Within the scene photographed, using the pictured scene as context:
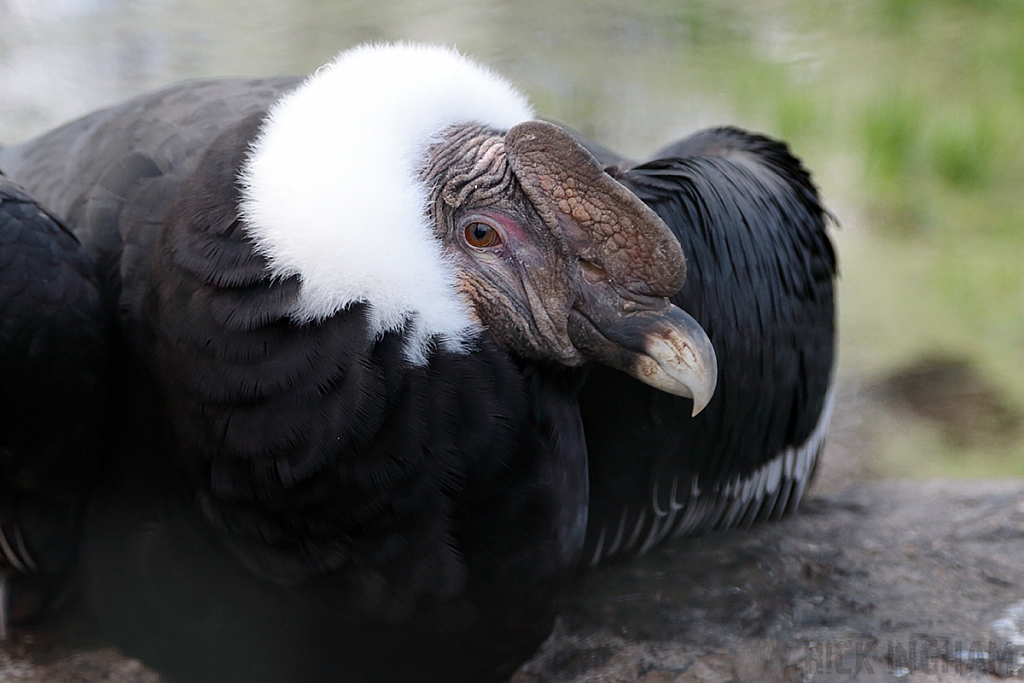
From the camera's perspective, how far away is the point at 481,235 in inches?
95.8

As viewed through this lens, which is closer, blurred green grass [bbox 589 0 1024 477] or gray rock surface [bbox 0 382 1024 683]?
gray rock surface [bbox 0 382 1024 683]

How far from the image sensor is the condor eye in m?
2.43

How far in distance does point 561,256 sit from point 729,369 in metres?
0.97

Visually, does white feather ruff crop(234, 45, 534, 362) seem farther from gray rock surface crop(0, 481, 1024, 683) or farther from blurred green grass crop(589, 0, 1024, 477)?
blurred green grass crop(589, 0, 1024, 477)

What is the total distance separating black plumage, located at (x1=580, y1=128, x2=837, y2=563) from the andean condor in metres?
0.40

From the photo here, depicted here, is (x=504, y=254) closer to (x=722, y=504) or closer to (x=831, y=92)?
(x=722, y=504)

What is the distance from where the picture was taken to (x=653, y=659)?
3.06 meters

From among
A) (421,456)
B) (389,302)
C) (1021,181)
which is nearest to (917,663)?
(421,456)

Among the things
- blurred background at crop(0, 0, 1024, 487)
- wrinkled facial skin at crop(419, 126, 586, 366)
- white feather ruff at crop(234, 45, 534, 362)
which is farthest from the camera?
blurred background at crop(0, 0, 1024, 487)

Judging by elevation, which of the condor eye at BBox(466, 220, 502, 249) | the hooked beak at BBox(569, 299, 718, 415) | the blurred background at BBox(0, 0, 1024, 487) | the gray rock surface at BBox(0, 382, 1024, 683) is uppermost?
the blurred background at BBox(0, 0, 1024, 487)

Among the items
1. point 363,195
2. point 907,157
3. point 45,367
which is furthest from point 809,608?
point 907,157

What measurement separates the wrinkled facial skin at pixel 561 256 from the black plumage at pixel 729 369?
325 mm

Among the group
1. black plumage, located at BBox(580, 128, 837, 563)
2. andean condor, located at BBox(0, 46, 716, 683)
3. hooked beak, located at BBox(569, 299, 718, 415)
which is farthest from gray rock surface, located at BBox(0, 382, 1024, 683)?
hooked beak, located at BBox(569, 299, 718, 415)

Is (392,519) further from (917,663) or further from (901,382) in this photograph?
(901,382)
